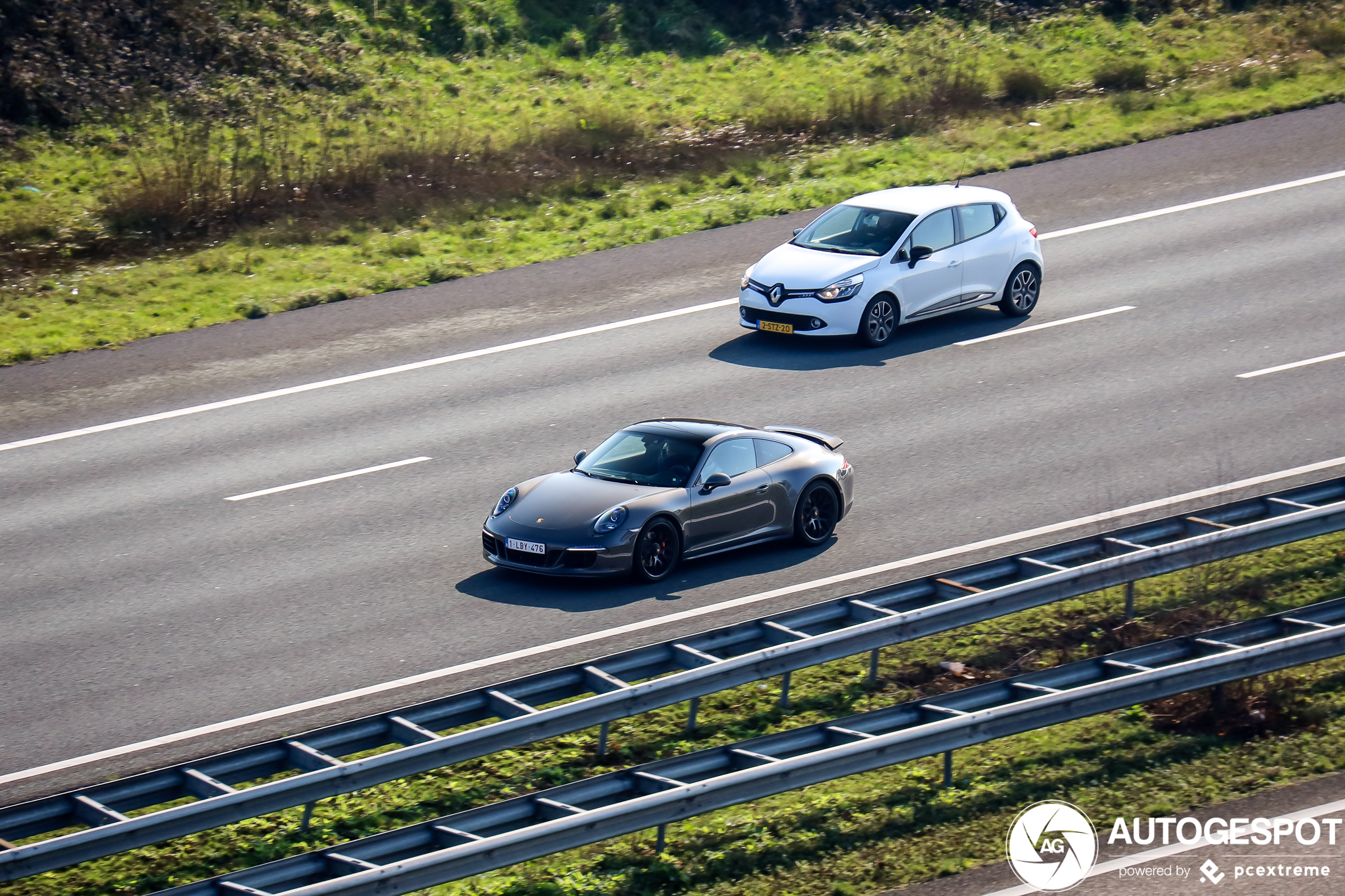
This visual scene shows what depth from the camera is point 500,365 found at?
20.4 metres

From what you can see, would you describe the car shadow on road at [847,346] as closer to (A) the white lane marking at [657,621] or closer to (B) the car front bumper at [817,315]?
(B) the car front bumper at [817,315]

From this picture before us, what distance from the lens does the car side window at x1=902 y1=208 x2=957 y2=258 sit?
20.9 m

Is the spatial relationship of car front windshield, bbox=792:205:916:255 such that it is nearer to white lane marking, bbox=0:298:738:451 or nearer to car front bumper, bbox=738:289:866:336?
car front bumper, bbox=738:289:866:336

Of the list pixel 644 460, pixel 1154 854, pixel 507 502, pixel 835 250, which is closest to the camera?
pixel 1154 854

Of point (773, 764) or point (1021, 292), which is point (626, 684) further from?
point (1021, 292)

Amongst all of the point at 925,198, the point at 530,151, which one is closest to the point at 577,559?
the point at 925,198

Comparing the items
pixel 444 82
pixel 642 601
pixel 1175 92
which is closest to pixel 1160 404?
pixel 642 601

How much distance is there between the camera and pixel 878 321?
2059 centimetres

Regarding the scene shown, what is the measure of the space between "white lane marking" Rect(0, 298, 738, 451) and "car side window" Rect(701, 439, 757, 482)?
6.85 m

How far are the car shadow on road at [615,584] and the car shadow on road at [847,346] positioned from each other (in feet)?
18.2

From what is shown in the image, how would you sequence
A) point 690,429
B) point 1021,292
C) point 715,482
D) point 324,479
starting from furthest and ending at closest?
point 1021,292
point 324,479
point 690,429
point 715,482

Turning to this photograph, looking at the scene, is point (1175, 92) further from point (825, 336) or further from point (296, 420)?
point (296, 420)

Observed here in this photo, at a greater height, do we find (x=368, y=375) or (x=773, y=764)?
(x=368, y=375)

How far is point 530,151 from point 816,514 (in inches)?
593
